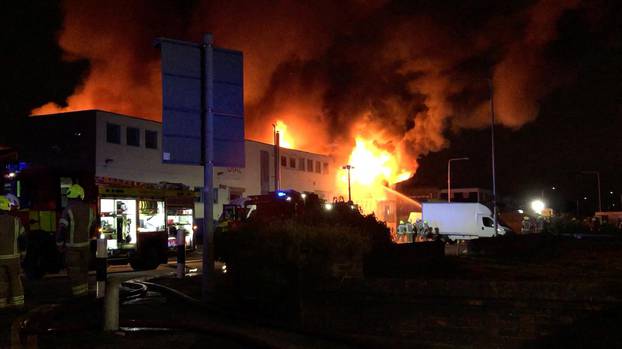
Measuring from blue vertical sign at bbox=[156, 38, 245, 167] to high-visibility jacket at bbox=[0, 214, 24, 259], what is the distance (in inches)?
90.5

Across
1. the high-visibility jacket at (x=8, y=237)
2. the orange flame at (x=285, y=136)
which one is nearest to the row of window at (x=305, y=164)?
the orange flame at (x=285, y=136)

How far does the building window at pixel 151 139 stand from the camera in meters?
35.1

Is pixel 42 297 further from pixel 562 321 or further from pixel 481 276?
pixel 562 321

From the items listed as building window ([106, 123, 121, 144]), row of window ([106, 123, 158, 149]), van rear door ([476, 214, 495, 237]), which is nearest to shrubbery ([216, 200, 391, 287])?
building window ([106, 123, 121, 144])

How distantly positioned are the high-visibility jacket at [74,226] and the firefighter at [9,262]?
2.67ft

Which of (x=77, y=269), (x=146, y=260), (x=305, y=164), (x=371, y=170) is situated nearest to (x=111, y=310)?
(x=77, y=269)

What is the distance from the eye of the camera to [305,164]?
51.2 metres

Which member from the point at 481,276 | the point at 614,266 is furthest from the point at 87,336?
the point at 614,266

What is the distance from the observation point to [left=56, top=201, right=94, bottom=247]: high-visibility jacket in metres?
9.30

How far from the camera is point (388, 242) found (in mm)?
→ 9672

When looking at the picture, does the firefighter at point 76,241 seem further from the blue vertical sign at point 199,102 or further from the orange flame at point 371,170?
the orange flame at point 371,170

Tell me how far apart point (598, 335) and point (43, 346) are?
5.09m

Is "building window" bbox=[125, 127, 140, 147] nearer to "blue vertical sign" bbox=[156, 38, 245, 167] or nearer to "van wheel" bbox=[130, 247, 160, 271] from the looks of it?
"van wheel" bbox=[130, 247, 160, 271]

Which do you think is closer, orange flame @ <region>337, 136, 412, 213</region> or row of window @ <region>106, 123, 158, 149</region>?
row of window @ <region>106, 123, 158, 149</region>
